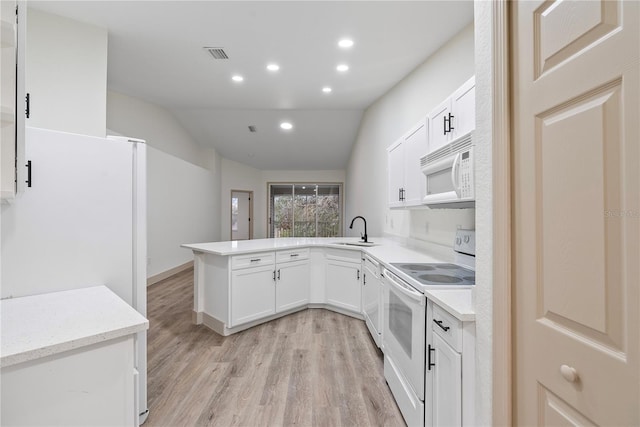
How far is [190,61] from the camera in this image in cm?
330

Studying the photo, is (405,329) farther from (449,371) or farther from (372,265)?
(372,265)

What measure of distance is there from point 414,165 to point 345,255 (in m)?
1.40

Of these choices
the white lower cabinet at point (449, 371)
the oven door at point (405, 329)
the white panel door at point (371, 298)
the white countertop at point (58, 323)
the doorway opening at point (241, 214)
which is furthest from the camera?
the doorway opening at point (241, 214)

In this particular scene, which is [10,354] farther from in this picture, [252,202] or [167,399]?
[252,202]

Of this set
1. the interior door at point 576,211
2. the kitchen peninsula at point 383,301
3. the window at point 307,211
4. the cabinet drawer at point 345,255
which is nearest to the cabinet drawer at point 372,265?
the kitchen peninsula at point 383,301

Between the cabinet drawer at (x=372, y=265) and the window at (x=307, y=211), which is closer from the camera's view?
the cabinet drawer at (x=372, y=265)

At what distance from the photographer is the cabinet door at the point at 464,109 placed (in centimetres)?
155

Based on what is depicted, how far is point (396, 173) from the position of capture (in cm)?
289

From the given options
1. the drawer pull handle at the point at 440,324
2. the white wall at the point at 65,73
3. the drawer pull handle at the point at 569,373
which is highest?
the white wall at the point at 65,73

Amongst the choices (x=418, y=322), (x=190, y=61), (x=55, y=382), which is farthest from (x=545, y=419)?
(x=190, y=61)

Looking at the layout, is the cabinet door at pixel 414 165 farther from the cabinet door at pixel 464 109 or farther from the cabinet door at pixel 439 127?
the cabinet door at pixel 464 109

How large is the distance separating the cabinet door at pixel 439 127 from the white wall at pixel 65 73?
301 centimetres

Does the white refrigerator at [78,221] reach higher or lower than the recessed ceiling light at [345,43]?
lower

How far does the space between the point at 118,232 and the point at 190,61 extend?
8.48 ft
